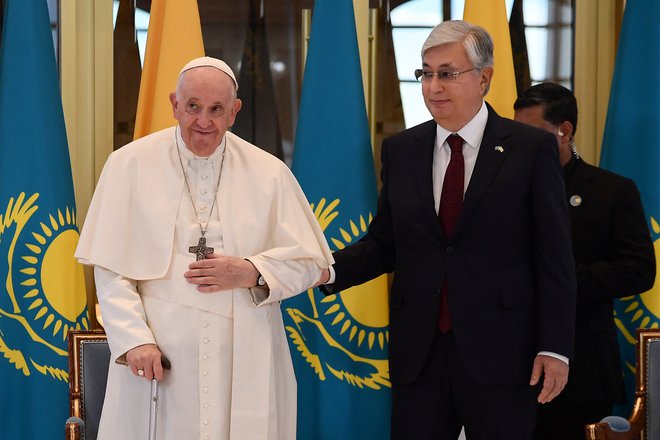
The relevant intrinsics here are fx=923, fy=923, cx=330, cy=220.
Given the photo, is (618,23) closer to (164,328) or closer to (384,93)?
(384,93)

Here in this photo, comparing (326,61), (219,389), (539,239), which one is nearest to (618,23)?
(326,61)

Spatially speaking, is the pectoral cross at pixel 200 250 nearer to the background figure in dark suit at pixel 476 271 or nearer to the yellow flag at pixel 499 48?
the background figure in dark suit at pixel 476 271

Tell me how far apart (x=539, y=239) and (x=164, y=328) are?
1105mm

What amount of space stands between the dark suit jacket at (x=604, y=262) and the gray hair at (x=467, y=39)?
0.91 m

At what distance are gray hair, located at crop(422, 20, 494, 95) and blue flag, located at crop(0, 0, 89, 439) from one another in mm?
1766

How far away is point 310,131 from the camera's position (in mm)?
3906

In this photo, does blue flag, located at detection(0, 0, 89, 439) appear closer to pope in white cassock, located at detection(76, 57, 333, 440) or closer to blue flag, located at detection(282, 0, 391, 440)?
blue flag, located at detection(282, 0, 391, 440)

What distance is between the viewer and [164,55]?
12.7 feet

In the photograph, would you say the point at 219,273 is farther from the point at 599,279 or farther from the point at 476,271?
the point at 599,279

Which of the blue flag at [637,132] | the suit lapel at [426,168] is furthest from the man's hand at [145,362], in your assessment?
the blue flag at [637,132]

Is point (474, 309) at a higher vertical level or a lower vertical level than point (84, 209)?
lower

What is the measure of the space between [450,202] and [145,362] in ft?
3.27

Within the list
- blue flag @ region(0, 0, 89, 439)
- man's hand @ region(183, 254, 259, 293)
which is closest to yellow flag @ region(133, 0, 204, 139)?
blue flag @ region(0, 0, 89, 439)

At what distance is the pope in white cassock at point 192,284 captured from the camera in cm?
256
